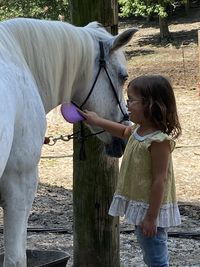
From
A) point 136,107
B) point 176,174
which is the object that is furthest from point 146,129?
point 176,174

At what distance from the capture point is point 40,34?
2709 millimetres

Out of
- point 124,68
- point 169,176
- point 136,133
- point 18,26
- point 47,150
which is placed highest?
point 18,26

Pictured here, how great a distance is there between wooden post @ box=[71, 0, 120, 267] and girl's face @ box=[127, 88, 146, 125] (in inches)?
28.2

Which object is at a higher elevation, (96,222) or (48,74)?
(48,74)

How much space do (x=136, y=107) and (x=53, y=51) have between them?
46 centimetres

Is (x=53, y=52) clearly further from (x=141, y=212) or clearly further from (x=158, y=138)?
(x=141, y=212)

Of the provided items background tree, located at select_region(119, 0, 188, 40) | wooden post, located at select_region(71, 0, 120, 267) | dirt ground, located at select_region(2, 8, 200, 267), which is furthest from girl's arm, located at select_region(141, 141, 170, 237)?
background tree, located at select_region(119, 0, 188, 40)

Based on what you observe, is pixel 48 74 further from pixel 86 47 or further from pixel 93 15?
pixel 93 15

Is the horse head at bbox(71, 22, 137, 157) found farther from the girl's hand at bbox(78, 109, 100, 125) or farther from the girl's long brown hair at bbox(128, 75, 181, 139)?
the girl's long brown hair at bbox(128, 75, 181, 139)

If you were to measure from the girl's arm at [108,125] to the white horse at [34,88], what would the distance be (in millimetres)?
63

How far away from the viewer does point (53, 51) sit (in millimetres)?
2734

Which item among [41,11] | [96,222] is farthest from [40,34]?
[41,11]

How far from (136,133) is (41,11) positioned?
14.9 m

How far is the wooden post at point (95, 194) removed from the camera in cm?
345
